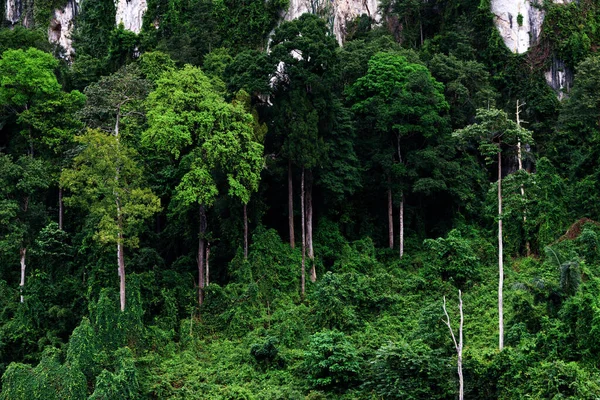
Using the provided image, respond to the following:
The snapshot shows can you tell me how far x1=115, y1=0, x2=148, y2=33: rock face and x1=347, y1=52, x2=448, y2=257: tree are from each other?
69.8ft

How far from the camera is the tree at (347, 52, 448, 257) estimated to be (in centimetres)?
3269

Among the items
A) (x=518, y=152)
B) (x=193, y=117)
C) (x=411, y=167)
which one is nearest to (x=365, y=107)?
(x=411, y=167)

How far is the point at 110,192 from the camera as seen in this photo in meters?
26.0

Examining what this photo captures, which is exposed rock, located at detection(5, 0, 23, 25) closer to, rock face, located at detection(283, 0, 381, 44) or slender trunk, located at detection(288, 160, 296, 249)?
rock face, located at detection(283, 0, 381, 44)

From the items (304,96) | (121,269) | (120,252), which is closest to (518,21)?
(304,96)

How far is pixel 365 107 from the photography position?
33.6m

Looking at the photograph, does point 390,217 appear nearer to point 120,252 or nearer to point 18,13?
point 120,252

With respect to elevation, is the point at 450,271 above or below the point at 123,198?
below

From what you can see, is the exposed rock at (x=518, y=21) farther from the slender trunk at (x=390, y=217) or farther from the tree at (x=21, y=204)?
the tree at (x=21, y=204)

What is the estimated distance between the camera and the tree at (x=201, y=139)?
27.0 meters

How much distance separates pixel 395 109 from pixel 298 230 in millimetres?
6433

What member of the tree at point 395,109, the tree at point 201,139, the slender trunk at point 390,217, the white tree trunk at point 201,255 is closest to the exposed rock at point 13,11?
the tree at point 395,109

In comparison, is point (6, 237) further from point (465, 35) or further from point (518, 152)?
point (465, 35)

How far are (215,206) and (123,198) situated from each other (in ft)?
13.9
